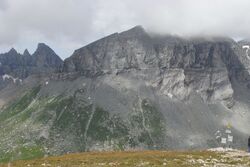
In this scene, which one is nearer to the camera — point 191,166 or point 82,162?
point 191,166

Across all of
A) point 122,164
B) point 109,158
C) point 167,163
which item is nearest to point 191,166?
point 167,163

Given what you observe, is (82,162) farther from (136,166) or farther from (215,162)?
(215,162)

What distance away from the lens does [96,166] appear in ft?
162

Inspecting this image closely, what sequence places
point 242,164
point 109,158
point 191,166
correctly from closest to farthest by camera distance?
point 191,166
point 242,164
point 109,158

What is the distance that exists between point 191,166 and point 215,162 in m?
6.11

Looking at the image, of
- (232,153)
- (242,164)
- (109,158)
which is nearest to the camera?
(242,164)

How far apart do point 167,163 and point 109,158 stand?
26.3ft

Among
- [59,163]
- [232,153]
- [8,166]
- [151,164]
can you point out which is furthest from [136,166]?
[232,153]

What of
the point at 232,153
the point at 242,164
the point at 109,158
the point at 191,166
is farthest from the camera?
the point at 232,153

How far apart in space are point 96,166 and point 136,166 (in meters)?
3.96

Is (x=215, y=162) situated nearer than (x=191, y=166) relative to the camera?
No

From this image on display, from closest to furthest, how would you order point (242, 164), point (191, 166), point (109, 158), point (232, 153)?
point (191, 166) < point (242, 164) < point (109, 158) < point (232, 153)

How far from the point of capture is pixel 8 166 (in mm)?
50062

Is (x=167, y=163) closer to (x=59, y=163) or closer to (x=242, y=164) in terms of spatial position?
(x=242, y=164)
